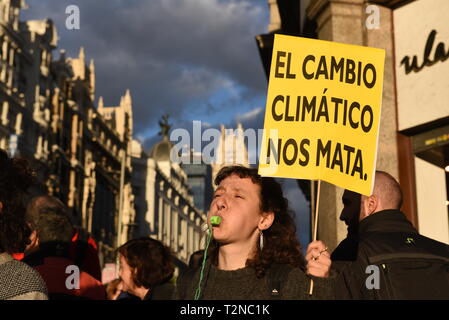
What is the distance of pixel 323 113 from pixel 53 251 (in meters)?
2.46

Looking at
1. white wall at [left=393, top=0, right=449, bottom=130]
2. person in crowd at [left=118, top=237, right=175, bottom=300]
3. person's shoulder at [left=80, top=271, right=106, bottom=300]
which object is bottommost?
person's shoulder at [left=80, top=271, right=106, bottom=300]

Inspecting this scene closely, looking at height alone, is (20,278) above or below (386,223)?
below

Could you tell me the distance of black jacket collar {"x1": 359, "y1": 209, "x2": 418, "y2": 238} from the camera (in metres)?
4.73

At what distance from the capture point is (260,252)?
13.5 ft

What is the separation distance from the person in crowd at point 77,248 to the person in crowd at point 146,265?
26 centimetres

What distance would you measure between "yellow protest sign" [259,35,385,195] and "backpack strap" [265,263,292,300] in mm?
548

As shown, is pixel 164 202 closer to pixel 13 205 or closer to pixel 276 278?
pixel 276 278

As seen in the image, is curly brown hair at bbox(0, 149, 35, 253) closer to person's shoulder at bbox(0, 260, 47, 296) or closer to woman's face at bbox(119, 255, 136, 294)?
person's shoulder at bbox(0, 260, 47, 296)

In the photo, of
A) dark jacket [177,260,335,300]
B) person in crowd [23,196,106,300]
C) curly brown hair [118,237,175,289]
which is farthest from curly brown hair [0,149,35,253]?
curly brown hair [118,237,175,289]

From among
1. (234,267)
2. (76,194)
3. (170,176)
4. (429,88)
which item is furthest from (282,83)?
(170,176)

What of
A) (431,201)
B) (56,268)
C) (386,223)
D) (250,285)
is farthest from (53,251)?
(431,201)

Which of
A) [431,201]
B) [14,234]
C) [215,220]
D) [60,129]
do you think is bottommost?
[14,234]

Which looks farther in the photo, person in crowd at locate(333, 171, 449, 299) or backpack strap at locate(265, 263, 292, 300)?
person in crowd at locate(333, 171, 449, 299)

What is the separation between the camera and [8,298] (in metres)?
3.10
